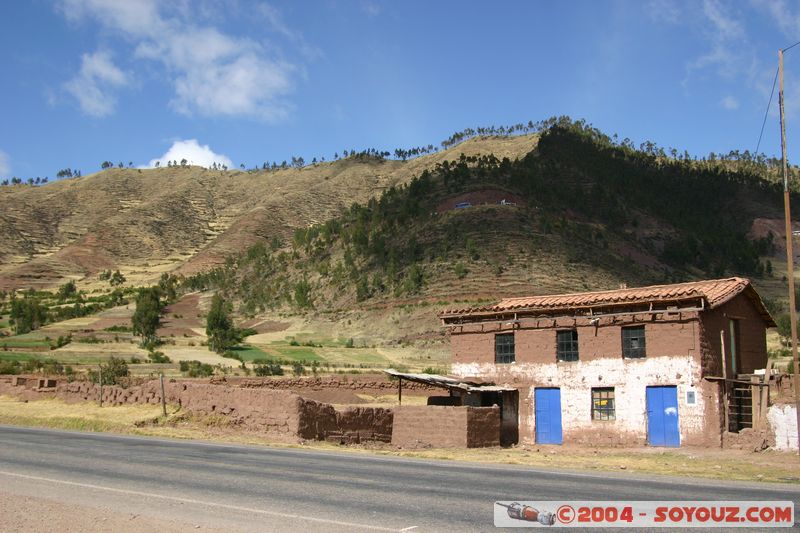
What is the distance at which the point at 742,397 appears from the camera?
27625 mm

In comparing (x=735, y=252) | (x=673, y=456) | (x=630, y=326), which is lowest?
(x=673, y=456)

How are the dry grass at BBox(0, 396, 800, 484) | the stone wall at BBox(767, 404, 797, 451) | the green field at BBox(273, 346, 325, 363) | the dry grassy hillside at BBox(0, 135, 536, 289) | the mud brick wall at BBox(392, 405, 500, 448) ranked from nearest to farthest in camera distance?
the dry grass at BBox(0, 396, 800, 484) → the stone wall at BBox(767, 404, 797, 451) → the mud brick wall at BBox(392, 405, 500, 448) → the green field at BBox(273, 346, 325, 363) → the dry grassy hillside at BBox(0, 135, 536, 289)

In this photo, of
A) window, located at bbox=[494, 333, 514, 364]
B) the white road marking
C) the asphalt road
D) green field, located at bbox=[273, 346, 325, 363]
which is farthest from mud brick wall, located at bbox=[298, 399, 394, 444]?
green field, located at bbox=[273, 346, 325, 363]

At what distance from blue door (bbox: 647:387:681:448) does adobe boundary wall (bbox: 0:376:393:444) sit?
9.17m

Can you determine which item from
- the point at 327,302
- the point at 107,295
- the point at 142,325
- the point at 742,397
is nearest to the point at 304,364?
the point at 142,325

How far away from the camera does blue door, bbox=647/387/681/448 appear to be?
26641 mm

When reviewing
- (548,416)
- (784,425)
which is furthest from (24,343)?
(784,425)

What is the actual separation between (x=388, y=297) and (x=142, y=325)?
80.0ft

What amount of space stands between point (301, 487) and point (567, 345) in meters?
17.8

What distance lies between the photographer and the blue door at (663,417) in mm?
26641

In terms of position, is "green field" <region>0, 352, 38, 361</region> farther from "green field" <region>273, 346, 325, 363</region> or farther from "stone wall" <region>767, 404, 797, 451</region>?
"stone wall" <region>767, 404, 797, 451</region>

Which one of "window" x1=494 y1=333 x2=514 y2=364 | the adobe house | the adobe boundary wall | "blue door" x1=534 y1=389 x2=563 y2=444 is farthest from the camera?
"window" x1=494 y1=333 x2=514 y2=364

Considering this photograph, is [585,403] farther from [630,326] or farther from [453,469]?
[453,469]

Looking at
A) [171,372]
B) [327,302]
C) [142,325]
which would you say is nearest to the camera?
[171,372]
